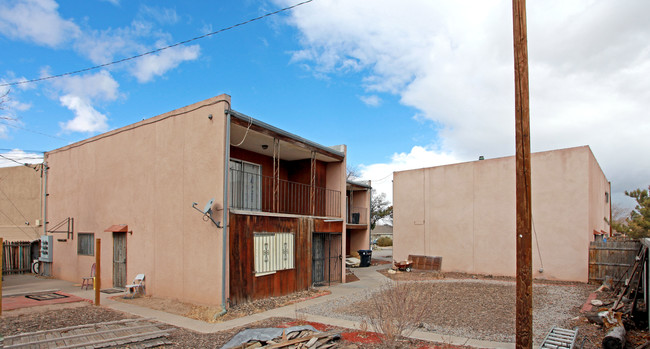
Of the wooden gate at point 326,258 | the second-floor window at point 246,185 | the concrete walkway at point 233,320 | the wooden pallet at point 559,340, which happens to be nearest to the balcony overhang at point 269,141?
the second-floor window at point 246,185

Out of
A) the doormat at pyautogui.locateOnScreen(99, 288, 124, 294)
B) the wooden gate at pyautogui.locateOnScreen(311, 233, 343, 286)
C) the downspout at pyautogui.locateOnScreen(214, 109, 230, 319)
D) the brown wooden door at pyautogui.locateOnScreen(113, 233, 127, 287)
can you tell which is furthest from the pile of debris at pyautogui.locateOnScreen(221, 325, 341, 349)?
the brown wooden door at pyautogui.locateOnScreen(113, 233, 127, 287)

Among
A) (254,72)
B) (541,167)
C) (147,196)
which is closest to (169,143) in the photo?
(147,196)

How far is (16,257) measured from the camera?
674 inches

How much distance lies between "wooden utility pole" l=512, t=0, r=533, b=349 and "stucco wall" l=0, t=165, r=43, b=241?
20.6 meters

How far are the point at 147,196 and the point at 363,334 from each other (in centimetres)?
788

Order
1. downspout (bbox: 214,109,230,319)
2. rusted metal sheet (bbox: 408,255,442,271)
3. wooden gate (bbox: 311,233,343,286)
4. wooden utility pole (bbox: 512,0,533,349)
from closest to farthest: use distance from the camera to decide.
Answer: wooden utility pole (bbox: 512,0,533,349), downspout (bbox: 214,109,230,319), wooden gate (bbox: 311,233,343,286), rusted metal sheet (bbox: 408,255,442,271)

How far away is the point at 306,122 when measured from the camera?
1972 centimetres

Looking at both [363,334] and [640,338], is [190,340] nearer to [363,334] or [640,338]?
[363,334]

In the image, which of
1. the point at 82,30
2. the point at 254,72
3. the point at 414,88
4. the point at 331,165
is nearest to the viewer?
the point at 82,30

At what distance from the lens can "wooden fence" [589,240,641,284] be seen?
12898mm

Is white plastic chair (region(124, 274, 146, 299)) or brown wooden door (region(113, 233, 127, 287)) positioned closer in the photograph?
white plastic chair (region(124, 274, 146, 299))

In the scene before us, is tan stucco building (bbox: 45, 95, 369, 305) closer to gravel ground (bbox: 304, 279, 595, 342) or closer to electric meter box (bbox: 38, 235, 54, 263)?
electric meter box (bbox: 38, 235, 54, 263)

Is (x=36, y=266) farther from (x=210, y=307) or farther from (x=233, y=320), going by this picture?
(x=233, y=320)

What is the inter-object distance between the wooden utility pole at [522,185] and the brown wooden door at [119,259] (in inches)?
452
